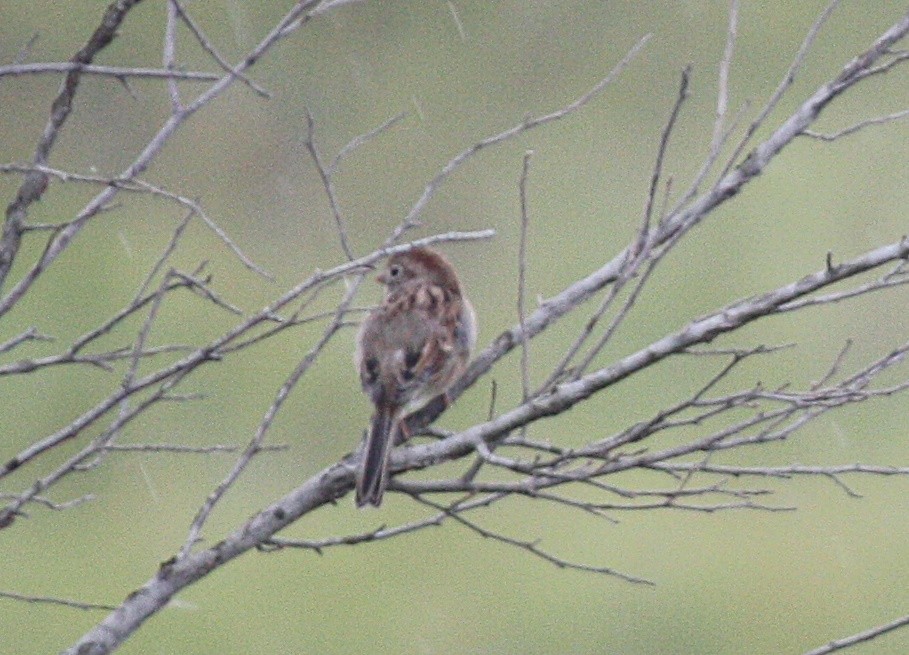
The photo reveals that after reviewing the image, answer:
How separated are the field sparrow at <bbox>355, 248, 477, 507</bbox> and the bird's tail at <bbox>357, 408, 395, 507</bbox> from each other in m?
0.01

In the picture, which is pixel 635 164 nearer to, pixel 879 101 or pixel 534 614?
pixel 879 101

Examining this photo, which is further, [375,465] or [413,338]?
[413,338]

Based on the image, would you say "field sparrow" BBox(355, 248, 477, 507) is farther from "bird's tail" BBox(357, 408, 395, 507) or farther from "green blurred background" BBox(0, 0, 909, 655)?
"green blurred background" BBox(0, 0, 909, 655)

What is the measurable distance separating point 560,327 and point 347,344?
272 centimetres

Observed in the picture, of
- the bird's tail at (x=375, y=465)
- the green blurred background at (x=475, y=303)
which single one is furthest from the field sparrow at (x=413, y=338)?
the green blurred background at (x=475, y=303)

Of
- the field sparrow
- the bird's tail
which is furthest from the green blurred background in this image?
the bird's tail

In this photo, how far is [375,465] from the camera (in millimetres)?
5699

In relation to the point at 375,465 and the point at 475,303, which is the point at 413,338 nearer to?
the point at 375,465

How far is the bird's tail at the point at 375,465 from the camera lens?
5.51 meters

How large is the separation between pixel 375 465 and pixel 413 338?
4.61ft

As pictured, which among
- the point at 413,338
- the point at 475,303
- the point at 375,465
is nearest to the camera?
the point at 375,465

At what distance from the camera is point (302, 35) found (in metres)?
28.4

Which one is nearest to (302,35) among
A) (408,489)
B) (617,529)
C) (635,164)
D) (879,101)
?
(635,164)

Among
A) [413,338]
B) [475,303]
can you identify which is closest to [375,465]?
[413,338]
